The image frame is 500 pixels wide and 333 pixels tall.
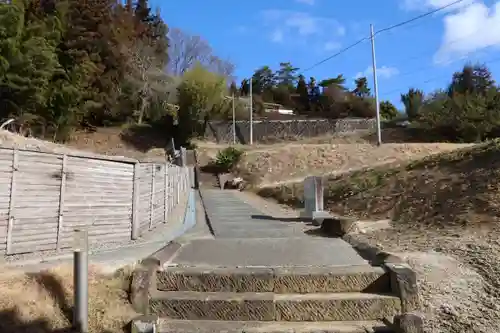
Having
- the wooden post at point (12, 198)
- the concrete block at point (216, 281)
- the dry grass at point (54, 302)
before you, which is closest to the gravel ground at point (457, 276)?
the concrete block at point (216, 281)

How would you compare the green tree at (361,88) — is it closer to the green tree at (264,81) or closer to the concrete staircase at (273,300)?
the green tree at (264,81)

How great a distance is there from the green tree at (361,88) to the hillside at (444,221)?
5150 cm

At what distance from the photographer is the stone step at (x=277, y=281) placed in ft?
17.7

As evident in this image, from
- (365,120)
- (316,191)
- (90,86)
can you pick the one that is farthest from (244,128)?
(316,191)

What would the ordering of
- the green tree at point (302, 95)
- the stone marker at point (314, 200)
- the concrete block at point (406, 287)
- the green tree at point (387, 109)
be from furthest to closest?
the green tree at point (302, 95), the green tree at point (387, 109), the stone marker at point (314, 200), the concrete block at point (406, 287)

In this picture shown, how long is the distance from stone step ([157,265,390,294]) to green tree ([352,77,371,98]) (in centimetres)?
6784

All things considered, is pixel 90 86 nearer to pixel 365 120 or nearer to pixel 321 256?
pixel 365 120

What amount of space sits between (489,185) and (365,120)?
4510 centimetres

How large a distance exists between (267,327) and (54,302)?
1945 mm

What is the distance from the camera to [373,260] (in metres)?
6.29

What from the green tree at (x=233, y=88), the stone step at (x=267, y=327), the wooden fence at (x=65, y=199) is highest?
the green tree at (x=233, y=88)

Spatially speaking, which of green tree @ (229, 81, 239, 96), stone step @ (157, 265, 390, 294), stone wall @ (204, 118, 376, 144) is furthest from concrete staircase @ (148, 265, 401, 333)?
green tree @ (229, 81, 239, 96)

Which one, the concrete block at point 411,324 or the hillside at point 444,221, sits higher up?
the hillside at point 444,221

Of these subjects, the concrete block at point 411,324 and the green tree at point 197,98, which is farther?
the green tree at point 197,98
